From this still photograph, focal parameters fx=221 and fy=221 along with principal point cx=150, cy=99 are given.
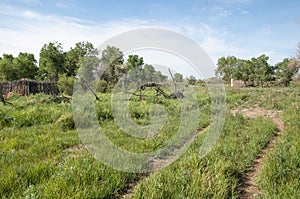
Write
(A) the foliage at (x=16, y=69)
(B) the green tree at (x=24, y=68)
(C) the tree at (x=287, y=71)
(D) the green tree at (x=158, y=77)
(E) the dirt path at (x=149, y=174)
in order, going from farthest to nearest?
(C) the tree at (x=287, y=71)
(B) the green tree at (x=24, y=68)
(A) the foliage at (x=16, y=69)
(D) the green tree at (x=158, y=77)
(E) the dirt path at (x=149, y=174)

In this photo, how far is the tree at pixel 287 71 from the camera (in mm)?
56312

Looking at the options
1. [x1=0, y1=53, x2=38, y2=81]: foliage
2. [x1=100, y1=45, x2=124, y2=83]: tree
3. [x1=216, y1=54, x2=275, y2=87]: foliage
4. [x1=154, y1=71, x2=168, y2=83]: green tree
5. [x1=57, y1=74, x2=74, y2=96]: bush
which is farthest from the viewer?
[x1=216, y1=54, x2=275, y2=87]: foliage

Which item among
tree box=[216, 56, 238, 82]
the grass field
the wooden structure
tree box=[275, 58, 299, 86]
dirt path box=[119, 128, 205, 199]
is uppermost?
tree box=[216, 56, 238, 82]

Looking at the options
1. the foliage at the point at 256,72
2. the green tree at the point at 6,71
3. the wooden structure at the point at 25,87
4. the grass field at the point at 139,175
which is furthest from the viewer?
the foliage at the point at 256,72

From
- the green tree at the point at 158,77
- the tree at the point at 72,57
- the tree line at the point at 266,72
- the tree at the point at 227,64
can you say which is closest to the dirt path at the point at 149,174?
the green tree at the point at 158,77

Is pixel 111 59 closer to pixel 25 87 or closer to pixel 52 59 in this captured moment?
pixel 25 87

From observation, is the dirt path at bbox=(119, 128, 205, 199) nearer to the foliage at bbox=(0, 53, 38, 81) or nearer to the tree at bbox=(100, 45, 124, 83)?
the tree at bbox=(100, 45, 124, 83)

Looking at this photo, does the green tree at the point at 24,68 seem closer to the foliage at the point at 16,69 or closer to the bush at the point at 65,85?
the foliage at the point at 16,69

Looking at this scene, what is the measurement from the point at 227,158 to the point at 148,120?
15.1 ft

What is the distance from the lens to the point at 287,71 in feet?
185

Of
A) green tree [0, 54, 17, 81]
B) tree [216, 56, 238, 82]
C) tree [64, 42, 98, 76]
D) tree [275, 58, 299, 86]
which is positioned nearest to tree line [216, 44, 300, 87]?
tree [275, 58, 299, 86]

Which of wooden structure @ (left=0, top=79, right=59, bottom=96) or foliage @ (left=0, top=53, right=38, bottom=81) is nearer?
wooden structure @ (left=0, top=79, right=59, bottom=96)

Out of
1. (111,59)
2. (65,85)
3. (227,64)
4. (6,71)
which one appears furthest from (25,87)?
(227,64)

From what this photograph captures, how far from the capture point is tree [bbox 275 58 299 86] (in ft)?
185
